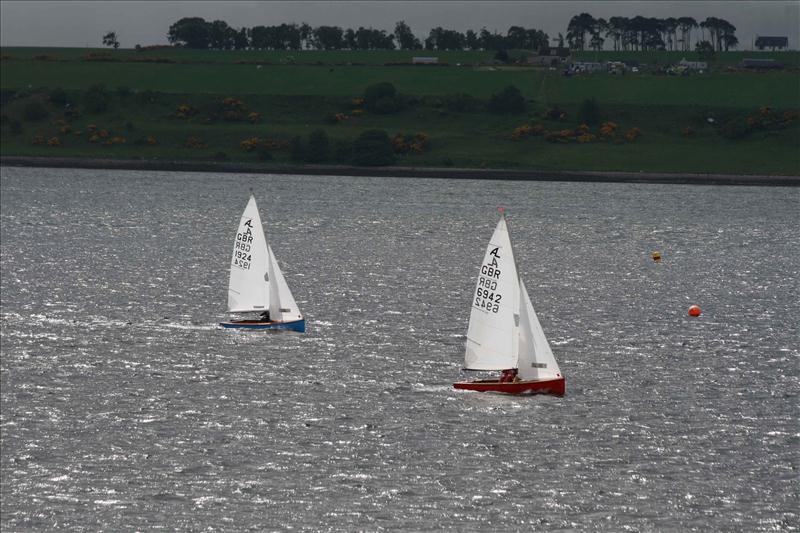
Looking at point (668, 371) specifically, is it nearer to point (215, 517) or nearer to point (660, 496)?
point (660, 496)

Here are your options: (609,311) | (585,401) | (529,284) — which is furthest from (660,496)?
(529,284)

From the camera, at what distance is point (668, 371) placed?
242 feet

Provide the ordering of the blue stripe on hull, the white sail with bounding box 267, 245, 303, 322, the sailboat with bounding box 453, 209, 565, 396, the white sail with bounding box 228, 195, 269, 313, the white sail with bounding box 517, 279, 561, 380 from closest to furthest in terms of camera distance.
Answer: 1. the sailboat with bounding box 453, 209, 565, 396
2. the white sail with bounding box 517, 279, 561, 380
3. the white sail with bounding box 267, 245, 303, 322
4. the blue stripe on hull
5. the white sail with bounding box 228, 195, 269, 313

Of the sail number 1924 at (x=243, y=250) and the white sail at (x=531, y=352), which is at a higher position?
the sail number 1924 at (x=243, y=250)

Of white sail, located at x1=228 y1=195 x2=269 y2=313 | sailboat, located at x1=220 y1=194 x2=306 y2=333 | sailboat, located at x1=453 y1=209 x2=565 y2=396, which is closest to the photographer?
sailboat, located at x1=453 y1=209 x2=565 y2=396

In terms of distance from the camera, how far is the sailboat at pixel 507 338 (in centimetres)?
6462

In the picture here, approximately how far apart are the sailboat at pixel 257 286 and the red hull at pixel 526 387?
69.6 feet

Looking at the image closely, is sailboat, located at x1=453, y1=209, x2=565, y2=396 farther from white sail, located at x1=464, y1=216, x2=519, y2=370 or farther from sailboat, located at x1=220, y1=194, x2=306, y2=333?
sailboat, located at x1=220, y1=194, x2=306, y2=333

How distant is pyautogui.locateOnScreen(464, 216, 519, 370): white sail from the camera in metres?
64.4

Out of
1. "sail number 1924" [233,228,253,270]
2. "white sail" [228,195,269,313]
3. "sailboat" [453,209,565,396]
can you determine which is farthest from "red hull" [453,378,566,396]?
"sail number 1924" [233,228,253,270]

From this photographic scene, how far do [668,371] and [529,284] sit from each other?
4200 centimetres

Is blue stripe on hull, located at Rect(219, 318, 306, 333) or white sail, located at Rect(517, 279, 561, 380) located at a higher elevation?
white sail, located at Rect(517, 279, 561, 380)

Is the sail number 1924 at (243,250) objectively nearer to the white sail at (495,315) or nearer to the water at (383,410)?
the water at (383,410)

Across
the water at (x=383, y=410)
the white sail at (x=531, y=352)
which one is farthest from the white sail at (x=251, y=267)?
the white sail at (x=531, y=352)
